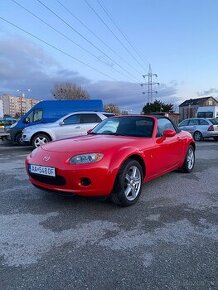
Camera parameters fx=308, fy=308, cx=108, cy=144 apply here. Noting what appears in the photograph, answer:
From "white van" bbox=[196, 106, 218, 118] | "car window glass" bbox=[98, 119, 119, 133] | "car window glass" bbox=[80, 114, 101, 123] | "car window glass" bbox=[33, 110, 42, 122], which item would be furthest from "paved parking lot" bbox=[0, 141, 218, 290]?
"white van" bbox=[196, 106, 218, 118]

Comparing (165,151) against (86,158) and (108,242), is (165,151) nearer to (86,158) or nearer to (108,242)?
(86,158)

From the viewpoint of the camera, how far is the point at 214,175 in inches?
278

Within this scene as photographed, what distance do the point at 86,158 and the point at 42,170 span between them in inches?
27.6

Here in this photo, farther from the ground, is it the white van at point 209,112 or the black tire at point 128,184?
the white van at point 209,112

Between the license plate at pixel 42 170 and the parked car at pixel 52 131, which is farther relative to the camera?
the parked car at pixel 52 131

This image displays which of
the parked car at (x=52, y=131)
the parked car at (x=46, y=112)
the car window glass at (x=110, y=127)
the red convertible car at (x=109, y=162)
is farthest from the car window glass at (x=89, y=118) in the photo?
the red convertible car at (x=109, y=162)

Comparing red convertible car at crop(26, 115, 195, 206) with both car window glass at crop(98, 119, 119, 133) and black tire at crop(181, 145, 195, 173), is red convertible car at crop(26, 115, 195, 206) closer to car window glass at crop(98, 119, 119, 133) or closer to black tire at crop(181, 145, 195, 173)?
car window glass at crop(98, 119, 119, 133)

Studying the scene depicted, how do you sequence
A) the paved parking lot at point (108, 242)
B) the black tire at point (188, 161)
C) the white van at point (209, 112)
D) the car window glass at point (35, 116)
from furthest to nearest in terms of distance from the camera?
the white van at point (209, 112), the car window glass at point (35, 116), the black tire at point (188, 161), the paved parking lot at point (108, 242)

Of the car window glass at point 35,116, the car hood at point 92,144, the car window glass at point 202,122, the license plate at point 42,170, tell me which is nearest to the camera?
the license plate at point 42,170

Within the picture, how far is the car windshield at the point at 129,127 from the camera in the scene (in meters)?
5.64

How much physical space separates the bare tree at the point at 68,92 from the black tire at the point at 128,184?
49.7 meters

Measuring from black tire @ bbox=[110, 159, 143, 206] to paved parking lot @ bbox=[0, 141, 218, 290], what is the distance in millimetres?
146

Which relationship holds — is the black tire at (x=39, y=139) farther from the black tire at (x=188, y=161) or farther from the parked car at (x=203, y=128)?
the parked car at (x=203, y=128)

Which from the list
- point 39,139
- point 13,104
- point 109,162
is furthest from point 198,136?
point 13,104
